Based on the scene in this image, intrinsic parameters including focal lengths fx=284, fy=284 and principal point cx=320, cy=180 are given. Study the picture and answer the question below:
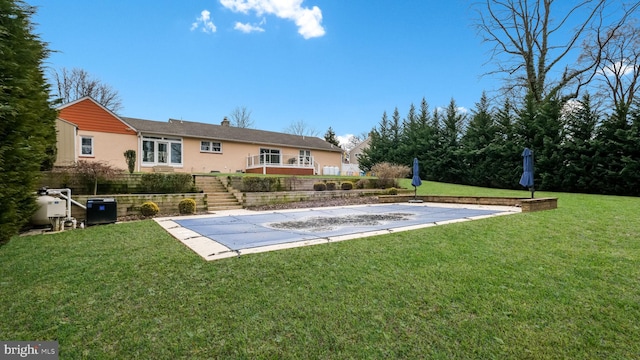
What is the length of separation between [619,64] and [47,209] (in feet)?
98.9

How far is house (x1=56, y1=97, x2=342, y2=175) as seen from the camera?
16391 mm

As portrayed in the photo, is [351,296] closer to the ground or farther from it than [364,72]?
closer to the ground

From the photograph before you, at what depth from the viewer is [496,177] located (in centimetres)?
1772

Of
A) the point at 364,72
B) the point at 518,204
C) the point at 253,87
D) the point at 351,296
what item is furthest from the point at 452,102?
the point at 351,296

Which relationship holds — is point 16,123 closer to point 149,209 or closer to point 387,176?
point 149,209

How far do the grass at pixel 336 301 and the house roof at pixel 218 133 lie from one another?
15.7 metres

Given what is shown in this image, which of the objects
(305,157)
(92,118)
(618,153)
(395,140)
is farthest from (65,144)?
(395,140)

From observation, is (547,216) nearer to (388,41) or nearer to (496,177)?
(496,177)

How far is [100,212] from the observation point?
7.38m

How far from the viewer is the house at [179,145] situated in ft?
53.8

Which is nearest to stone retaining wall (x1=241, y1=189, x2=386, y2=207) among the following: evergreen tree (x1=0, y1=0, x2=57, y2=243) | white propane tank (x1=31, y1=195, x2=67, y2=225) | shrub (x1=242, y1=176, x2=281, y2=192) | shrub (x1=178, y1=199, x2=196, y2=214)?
shrub (x1=242, y1=176, x2=281, y2=192)

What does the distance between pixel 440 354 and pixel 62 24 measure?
17.8m

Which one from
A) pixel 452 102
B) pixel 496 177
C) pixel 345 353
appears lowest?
pixel 345 353

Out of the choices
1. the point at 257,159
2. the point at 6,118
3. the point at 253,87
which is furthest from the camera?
the point at 253,87
